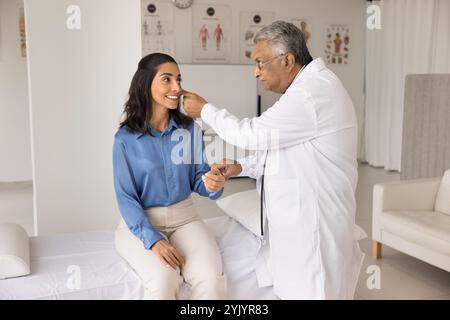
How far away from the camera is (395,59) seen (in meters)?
6.52

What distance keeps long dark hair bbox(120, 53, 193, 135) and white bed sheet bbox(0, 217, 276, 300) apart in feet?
1.91

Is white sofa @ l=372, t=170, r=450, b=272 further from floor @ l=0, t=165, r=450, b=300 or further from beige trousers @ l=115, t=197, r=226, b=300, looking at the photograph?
beige trousers @ l=115, t=197, r=226, b=300

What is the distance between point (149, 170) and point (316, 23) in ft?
17.6

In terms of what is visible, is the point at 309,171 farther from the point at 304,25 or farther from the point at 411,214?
the point at 304,25

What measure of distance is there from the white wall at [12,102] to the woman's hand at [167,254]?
173 inches

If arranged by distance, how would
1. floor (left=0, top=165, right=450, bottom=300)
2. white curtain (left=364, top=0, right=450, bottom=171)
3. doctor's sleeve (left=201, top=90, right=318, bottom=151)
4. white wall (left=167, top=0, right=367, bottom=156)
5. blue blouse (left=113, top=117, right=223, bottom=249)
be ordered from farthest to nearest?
white wall (left=167, top=0, right=367, bottom=156)
white curtain (left=364, top=0, right=450, bottom=171)
floor (left=0, top=165, right=450, bottom=300)
blue blouse (left=113, top=117, right=223, bottom=249)
doctor's sleeve (left=201, top=90, right=318, bottom=151)

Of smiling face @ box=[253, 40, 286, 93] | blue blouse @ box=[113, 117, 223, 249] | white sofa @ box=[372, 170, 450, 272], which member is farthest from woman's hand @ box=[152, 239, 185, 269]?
white sofa @ box=[372, 170, 450, 272]

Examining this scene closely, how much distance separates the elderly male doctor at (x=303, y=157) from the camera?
5.41 ft

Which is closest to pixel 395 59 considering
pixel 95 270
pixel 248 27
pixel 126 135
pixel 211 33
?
pixel 248 27

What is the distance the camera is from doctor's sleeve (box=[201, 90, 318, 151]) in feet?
5.33
